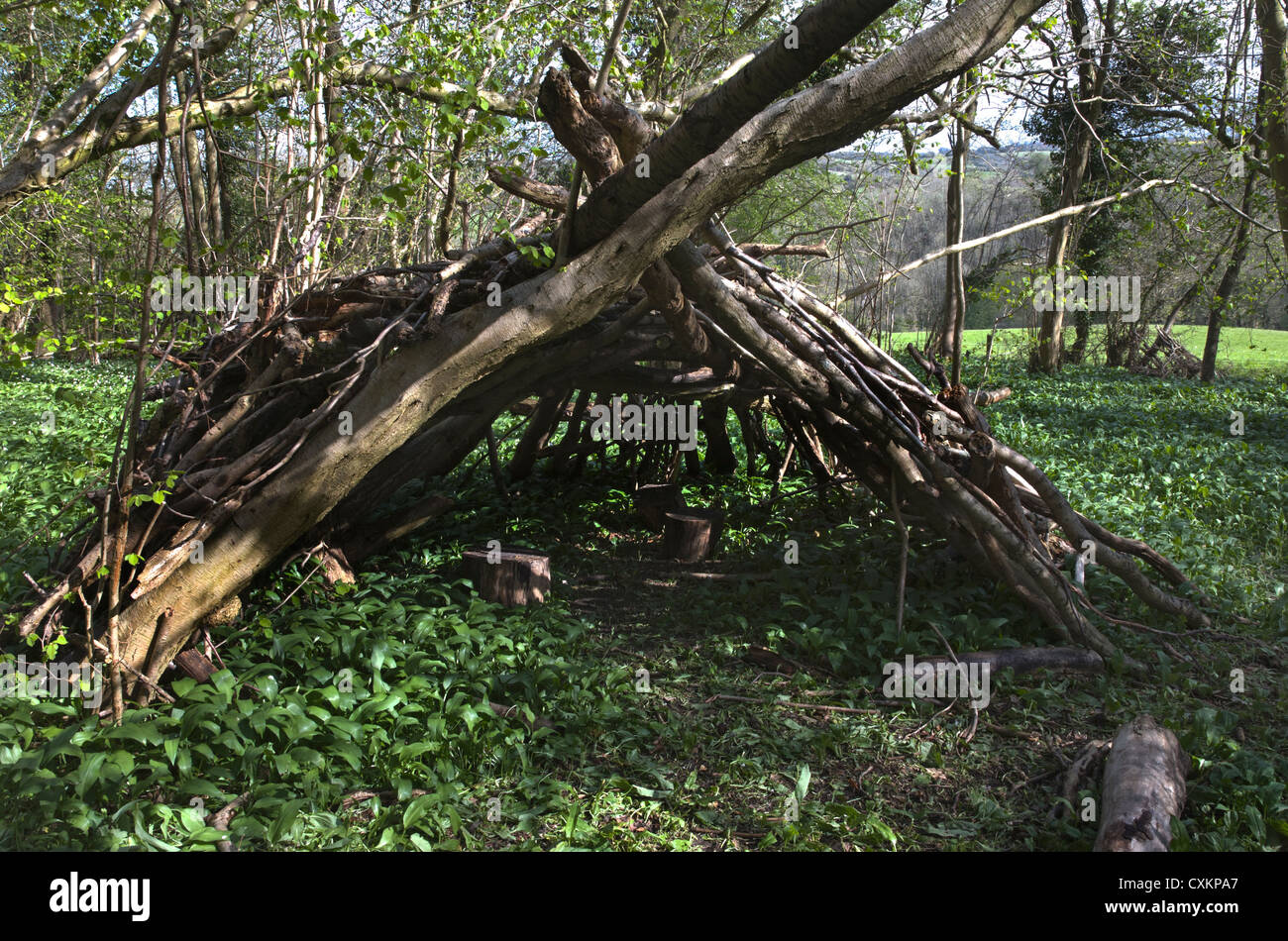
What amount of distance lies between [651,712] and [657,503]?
256 centimetres

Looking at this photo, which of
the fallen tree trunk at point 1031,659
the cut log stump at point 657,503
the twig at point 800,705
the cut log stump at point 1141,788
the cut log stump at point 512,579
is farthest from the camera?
the cut log stump at point 657,503

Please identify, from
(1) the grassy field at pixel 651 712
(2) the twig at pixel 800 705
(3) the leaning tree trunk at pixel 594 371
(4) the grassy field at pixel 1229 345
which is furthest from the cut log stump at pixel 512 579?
(4) the grassy field at pixel 1229 345

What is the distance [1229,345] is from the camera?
24.4m

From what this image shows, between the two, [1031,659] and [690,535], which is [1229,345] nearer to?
[690,535]

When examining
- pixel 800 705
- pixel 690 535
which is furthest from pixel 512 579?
pixel 800 705

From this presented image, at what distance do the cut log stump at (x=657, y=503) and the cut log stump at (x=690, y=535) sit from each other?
1.08ft

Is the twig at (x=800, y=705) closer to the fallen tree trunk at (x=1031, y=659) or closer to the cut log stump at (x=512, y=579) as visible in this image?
the fallen tree trunk at (x=1031, y=659)

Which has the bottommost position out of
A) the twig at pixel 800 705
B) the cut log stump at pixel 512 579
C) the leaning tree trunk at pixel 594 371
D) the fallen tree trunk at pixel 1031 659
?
the twig at pixel 800 705

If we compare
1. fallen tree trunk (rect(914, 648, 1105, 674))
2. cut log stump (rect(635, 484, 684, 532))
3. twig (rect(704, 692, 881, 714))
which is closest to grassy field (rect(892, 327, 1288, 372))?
cut log stump (rect(635, 484, 684, 532))

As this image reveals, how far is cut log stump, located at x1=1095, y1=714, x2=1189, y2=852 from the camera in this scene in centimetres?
290

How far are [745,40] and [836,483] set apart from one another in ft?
39.8

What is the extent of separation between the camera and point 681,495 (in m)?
6.88

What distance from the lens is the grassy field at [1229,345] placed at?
19.0 metres

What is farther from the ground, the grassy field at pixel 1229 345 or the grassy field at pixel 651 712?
the grassy field at pixel 1229 345
